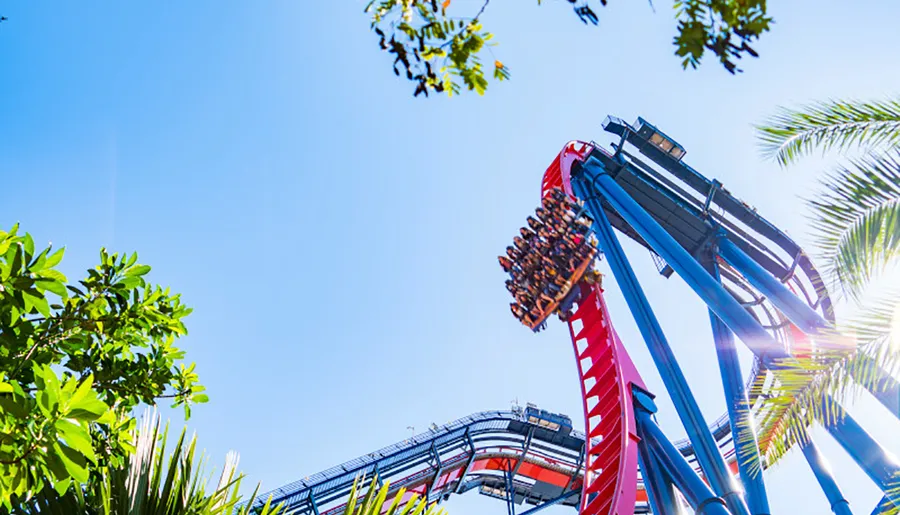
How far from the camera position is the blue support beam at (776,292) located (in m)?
9.03

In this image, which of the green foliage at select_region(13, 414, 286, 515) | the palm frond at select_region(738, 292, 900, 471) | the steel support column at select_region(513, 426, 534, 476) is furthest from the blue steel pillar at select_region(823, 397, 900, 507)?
the steel support column at select_region(513, 426, 534, 476)

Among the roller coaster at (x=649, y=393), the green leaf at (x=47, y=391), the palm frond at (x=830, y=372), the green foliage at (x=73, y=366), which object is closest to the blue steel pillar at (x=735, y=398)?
the roller coaster at (x=649, y=393)

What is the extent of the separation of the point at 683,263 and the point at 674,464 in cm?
307

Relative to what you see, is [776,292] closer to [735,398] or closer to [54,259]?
[735,398]

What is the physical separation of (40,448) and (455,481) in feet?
58.8

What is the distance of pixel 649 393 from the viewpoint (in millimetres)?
13047

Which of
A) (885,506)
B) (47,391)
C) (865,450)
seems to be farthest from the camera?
(865,450)

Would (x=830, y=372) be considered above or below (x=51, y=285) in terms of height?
below

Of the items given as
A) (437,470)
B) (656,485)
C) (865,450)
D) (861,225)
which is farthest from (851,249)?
(437,470)

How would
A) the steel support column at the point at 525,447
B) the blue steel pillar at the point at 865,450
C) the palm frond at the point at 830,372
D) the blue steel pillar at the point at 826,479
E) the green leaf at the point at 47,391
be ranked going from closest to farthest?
1. the green leaf at the point at 47,391
2. the palm frond at the point at 830,372
3. the blue steel pillar at the point at 865,450
4. the blue steel pillar at the point at 826,479
5. the steel support column at the point at 525,447

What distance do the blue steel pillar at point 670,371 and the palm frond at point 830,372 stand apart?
5.76m

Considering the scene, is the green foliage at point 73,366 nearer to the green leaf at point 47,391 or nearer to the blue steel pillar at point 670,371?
the green leaf at point 47,391

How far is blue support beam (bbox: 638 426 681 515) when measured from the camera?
11204 mm

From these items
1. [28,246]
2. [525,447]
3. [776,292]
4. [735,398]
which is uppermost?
[525,447]
